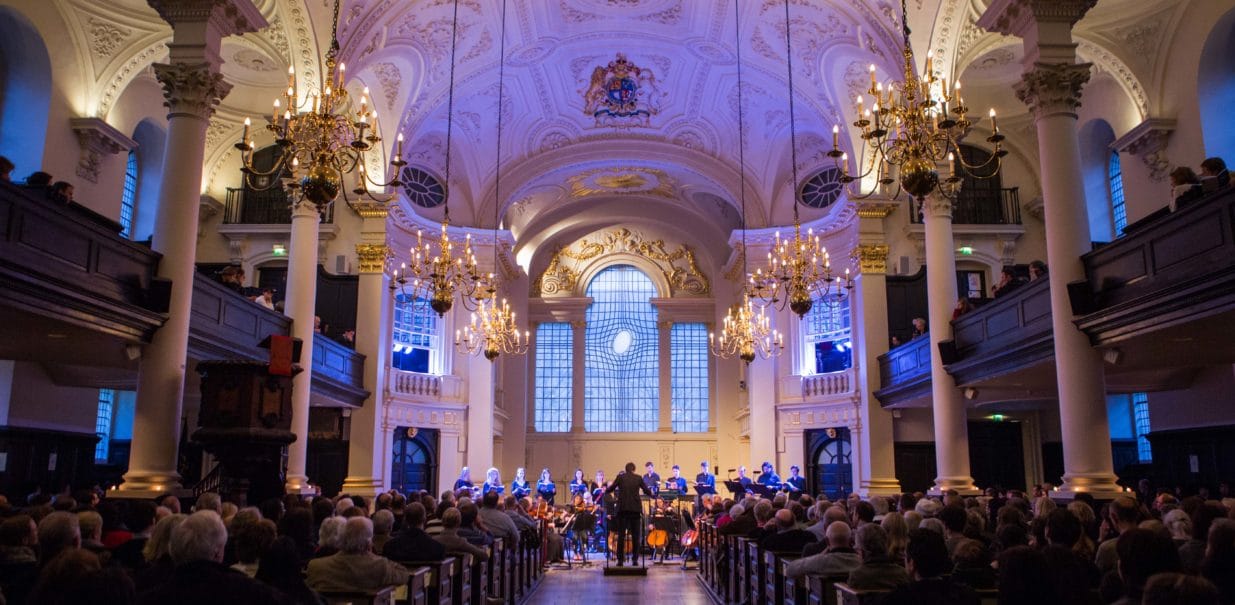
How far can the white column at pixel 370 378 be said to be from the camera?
1891cm

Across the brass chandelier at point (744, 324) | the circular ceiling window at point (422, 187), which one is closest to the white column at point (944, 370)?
the brass chandelier at point (744, 324)

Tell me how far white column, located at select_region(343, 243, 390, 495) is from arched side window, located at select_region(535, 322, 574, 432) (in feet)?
31.5

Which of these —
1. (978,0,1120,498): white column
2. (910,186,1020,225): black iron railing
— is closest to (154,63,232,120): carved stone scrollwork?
(978,0,1120,498): white column

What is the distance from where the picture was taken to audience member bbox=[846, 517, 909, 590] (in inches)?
217

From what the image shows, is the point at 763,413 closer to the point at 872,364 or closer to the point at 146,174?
the point at 872,364

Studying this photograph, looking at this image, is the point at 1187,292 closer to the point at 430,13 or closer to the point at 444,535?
the point at 444,535

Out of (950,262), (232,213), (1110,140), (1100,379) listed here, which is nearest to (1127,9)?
(1110,140)

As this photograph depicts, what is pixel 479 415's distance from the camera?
23.1 m

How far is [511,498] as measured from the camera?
12.7 metres

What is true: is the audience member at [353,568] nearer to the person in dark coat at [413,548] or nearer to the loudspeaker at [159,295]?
the person in dark coat at [413,548]

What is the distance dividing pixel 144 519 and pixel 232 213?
15642mm

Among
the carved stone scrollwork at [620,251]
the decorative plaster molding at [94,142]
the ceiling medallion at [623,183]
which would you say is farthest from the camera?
the carved stone scrollwork at [620,251]

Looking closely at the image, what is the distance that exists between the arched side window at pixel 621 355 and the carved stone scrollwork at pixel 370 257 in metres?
11.1

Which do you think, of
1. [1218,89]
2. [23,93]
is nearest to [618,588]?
[1218,89]
